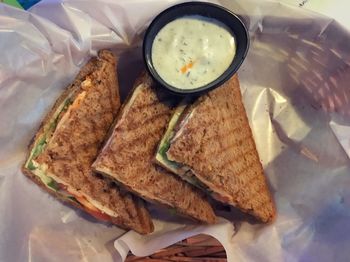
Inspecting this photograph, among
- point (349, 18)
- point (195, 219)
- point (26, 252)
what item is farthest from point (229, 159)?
point (26, 252)

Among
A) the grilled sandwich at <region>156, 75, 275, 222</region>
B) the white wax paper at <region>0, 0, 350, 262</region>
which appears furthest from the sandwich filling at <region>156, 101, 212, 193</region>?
the white wax paper at <region>0, 0, 350, 262</region>

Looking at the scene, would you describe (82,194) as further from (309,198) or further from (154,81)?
(309,198)

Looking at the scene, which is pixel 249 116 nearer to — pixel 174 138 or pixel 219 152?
pixel 219 152

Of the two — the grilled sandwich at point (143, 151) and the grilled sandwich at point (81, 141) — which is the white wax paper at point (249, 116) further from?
the grilled sandwich at point (143, 151)

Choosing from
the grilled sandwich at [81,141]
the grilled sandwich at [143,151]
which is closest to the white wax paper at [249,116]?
the grilled sandwich at [81,141]

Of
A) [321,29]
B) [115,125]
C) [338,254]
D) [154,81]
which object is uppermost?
[321,29]

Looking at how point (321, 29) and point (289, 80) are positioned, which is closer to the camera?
point (321, 29)
